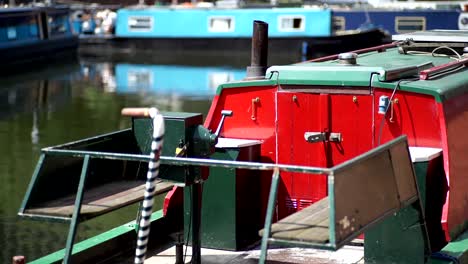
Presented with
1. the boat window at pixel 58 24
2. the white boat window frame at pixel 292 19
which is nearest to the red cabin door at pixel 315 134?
the white boat window frame at pixel 292 19

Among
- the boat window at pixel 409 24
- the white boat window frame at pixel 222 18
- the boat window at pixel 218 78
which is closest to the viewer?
the boat window at pixel 218 78

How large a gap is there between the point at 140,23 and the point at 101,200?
33457 millimetres

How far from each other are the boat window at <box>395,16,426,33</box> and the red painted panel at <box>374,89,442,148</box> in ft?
92.3

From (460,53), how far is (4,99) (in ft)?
60.2

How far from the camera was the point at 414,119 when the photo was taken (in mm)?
7004

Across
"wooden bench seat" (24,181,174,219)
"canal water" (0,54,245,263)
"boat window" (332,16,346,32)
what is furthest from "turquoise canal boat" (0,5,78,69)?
"wooden bench seat" (24,181,174,219)

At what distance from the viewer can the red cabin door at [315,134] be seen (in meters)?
7.27

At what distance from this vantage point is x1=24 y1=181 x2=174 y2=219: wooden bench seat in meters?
5.90

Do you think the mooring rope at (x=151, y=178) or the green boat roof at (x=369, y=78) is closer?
the mooring rope at (x=151, y=178)

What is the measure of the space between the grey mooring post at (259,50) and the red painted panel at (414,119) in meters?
2.13

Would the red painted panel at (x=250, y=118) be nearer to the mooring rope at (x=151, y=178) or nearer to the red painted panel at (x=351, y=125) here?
the red painted panel at (x=351, y=125)

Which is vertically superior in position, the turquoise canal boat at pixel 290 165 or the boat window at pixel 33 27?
the turquoise canal boat at pixel 290 165

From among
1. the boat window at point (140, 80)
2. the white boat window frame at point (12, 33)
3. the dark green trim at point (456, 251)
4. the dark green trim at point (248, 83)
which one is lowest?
the boat window at point (140, 80)

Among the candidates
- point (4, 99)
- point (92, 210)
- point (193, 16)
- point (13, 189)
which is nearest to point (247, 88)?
point (92, 210)
